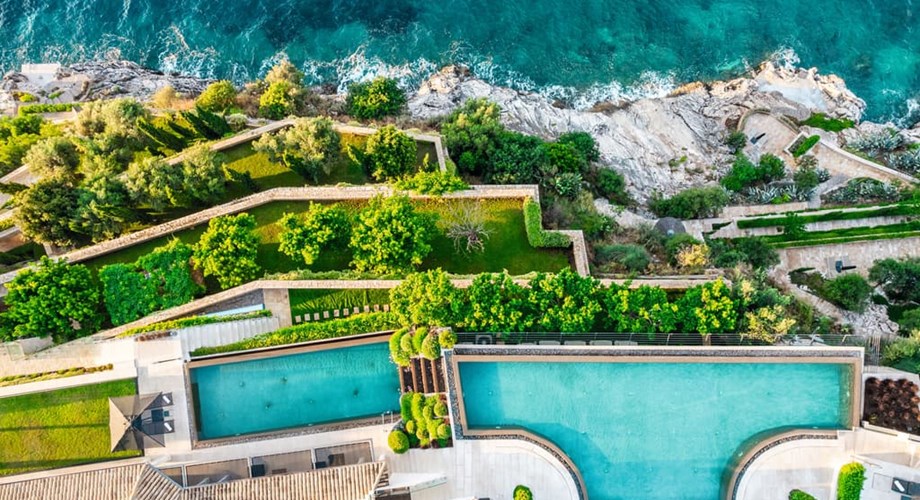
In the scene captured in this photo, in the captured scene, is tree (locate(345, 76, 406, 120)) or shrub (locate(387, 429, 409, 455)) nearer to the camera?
shrub (locate(387, 429, 409, 455))

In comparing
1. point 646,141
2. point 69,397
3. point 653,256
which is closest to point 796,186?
point 646,141

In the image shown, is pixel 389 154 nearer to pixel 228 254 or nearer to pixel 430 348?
pixel 228 254

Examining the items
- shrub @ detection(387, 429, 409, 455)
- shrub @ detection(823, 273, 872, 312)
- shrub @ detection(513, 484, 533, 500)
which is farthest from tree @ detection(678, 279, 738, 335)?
shrub @ detection(387, 429, 409, 455)

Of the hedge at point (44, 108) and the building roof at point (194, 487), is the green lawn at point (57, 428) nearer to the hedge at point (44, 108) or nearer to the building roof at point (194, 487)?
the building roof at point (194, 487)

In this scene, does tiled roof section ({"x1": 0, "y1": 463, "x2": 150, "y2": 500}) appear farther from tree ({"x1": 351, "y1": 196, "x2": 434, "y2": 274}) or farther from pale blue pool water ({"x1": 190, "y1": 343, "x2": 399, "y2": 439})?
tree ({"x1": 351, "y1": 196, "x2": 434, "y2": 274})

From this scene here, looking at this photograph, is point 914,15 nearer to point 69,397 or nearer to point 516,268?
point 516,268

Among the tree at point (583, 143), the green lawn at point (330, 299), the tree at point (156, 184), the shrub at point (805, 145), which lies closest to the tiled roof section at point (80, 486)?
the green lawn at point (330, 299)
